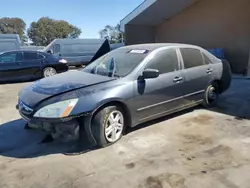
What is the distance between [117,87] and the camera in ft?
13.2

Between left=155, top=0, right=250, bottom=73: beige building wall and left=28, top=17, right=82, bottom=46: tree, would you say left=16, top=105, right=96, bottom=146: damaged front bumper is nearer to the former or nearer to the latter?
left=155, top=0, right=250, bottom=73: beige building wall

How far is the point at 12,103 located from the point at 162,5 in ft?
27.4

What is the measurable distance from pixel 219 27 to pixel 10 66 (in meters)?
9.50

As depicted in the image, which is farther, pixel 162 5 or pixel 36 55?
pixel 162 5

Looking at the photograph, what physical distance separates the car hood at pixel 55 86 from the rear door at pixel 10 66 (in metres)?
6.86

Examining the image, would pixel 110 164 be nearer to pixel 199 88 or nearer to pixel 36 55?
pixel 199 88

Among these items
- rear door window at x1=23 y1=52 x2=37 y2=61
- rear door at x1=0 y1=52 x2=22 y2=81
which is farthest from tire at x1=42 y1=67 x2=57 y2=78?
rear door at x1=0 y1=52 x2=22 y2=81

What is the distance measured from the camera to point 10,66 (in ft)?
34.6

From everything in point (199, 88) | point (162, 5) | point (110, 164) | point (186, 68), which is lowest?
point (110, 164)

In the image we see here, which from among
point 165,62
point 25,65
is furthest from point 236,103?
point 25,65

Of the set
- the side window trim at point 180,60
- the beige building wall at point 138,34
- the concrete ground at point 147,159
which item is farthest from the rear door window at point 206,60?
the beige building wall at point 138,34

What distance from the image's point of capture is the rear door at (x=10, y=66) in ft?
34.3

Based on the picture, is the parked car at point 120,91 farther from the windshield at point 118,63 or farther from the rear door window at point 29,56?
the rear door window at point 29,56

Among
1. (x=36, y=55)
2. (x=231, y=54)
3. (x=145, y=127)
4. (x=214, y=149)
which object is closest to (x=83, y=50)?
(x=36, y=55)
